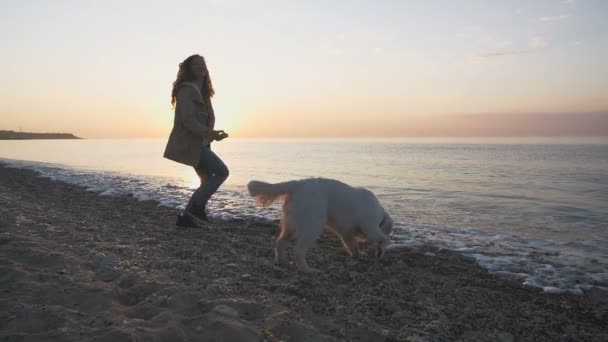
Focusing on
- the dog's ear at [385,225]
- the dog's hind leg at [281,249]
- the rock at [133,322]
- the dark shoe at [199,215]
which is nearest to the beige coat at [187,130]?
the dark shoe at [199,215]

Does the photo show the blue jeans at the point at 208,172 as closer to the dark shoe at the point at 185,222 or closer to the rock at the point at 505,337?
the dark shoe at the point at 185,222

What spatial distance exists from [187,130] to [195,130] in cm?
21

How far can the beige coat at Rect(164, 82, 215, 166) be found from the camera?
6.46 metres

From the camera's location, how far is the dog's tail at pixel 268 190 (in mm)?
5113

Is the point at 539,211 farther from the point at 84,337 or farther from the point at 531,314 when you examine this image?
the point at 84,337

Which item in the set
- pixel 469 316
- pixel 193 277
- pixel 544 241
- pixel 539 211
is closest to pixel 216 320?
pixel 193 277

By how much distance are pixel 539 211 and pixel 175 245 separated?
916 cm

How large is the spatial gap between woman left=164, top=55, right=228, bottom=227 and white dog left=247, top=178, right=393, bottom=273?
5.47 ft

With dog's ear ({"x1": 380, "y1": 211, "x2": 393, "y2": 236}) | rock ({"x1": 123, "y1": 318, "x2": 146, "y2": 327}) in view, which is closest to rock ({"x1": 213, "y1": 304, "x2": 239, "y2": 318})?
rock ({"x1": 123, "y1": 318, "x2": 146, "y2": 327})

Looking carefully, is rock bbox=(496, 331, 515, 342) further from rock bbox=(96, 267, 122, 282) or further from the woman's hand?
the woman's hand

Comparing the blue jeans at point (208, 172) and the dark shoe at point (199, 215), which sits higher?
the blue jeans at point (208, 172)

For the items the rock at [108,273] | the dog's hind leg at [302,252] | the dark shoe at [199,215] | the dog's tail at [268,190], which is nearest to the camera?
the rock at [108,273]

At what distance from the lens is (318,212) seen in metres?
5.04

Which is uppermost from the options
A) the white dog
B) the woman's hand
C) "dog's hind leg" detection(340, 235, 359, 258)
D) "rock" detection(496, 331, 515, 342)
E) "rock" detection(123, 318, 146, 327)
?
the woman's hand
